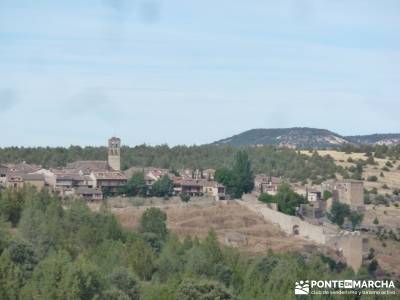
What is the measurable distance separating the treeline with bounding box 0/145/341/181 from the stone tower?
2717mm

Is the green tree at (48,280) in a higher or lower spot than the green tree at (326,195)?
lower

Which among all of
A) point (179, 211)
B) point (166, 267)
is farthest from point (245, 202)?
point (166, 267)

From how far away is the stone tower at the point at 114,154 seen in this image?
4124 inches

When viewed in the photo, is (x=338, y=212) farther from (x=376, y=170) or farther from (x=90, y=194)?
(x=376, y=170)

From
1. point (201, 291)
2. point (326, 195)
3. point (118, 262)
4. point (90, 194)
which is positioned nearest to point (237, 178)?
point (326, 195)

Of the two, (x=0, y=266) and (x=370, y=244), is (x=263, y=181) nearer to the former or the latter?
(x=370, y=244)

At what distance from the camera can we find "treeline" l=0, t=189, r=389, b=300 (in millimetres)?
53156

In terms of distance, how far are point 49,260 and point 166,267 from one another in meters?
9.19

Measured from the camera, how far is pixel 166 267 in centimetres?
6412

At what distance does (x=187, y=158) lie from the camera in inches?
4700

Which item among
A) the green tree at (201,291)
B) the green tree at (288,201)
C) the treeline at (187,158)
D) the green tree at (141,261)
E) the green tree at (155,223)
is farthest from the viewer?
the treeline at (187,158)

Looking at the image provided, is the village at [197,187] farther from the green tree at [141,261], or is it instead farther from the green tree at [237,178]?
the green tree at [141,261]

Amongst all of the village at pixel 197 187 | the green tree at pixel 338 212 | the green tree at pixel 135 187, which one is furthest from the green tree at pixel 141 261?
the green tree at pixel 338 212

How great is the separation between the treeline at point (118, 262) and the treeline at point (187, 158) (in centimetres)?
3195
